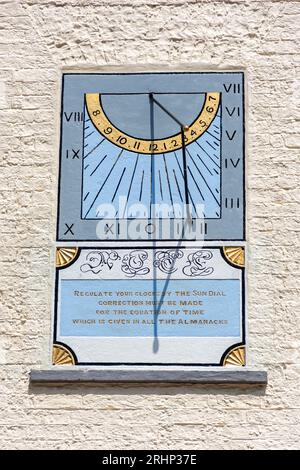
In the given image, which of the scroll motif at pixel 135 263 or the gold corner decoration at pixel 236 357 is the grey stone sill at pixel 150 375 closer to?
the gold corner decoration at pixel 236 357

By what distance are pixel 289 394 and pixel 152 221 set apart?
58.2 inches

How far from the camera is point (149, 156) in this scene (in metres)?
8.62

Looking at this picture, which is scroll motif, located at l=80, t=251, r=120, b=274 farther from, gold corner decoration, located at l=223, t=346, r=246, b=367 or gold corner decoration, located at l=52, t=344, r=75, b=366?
gold corner decoration, located at l=223, t=346, r=246, b=367

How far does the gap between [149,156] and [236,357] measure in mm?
1528

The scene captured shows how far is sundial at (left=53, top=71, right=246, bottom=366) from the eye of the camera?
8195 mm

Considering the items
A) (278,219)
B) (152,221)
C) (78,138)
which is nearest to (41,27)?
(78,138)

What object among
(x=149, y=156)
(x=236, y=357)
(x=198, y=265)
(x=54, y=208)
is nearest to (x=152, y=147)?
(x=149, y=156)

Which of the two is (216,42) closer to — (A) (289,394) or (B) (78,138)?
(B) (78,138)

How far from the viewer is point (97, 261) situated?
8.40 m

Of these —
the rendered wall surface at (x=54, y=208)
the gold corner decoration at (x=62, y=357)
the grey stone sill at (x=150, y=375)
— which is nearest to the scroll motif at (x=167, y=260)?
the rendered wall surface at (x=54, y=208)

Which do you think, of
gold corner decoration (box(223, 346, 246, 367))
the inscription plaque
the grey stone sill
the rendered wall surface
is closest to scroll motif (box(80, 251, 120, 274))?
the inscription plaque

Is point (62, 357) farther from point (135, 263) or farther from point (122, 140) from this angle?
point (122, 140)

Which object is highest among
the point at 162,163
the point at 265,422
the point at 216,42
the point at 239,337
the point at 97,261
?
the point at 216,42

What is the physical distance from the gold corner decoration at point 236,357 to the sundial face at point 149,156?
77cm
